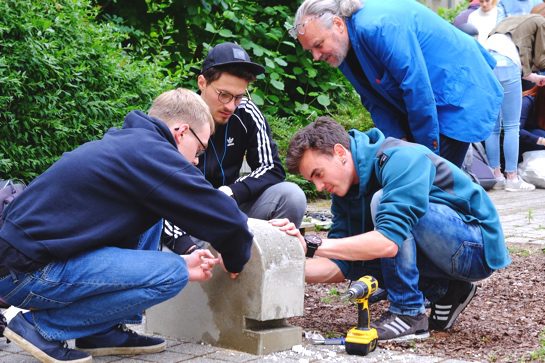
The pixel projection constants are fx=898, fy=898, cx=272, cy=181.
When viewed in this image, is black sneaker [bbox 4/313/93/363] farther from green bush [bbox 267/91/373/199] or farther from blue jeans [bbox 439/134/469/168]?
green bush [bbox 267/91/373/199]

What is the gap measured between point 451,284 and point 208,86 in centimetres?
163

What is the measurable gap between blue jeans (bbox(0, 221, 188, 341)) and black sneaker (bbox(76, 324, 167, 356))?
0.62 ft

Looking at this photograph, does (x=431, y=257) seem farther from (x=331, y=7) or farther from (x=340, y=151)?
(x=331, y=7)

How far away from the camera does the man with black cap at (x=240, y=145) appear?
4.77 meters

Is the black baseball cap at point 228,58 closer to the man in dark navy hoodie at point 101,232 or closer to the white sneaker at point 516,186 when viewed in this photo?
the man in dark navy hoodie at point 101,232

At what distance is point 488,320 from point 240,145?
163cm

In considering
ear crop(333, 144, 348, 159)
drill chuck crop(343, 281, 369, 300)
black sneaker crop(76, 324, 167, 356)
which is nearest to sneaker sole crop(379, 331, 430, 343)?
drill chuck crop(343, 281, 369, 300)

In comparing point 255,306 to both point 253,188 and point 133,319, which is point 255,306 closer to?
point 133,319

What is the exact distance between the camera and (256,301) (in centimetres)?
375

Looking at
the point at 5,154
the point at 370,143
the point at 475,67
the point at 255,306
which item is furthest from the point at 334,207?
the point at 5,154

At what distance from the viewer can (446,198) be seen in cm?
421

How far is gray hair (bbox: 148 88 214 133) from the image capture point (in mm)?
3674

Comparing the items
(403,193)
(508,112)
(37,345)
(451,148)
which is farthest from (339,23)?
(508,112)

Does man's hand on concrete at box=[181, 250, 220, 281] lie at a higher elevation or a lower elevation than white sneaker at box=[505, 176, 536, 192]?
higher
